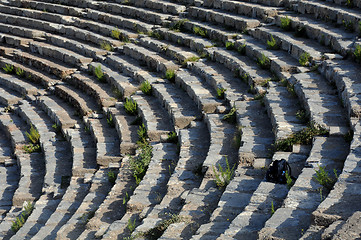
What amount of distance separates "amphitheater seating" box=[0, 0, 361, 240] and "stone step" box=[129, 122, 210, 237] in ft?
0.10

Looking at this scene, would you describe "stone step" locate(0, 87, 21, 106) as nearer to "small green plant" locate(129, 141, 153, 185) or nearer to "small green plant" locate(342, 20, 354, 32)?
"small green plant" locate(129, 141, 153, 185)

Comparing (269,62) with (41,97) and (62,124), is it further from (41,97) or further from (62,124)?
(41,97)

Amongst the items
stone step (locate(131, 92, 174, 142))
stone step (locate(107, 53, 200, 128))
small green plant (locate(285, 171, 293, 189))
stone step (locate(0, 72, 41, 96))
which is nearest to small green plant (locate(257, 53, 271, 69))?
stone step (locate(107, 53, 200, 128))

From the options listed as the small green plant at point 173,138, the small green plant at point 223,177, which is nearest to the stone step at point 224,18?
the small green plant at point 173,138

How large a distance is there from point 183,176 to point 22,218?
2.75 metres

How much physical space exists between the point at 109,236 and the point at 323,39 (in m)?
6.94

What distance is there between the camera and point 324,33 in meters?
13.0

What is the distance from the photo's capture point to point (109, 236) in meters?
7.96

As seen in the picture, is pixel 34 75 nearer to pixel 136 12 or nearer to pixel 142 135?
pixel 136 12

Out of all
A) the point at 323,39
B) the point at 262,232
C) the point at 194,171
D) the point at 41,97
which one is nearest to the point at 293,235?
the point at 262,232

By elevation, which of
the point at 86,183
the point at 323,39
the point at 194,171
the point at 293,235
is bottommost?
the point at 86,183

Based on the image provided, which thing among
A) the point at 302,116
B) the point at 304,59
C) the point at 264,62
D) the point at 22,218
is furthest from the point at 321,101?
the point at 22,218

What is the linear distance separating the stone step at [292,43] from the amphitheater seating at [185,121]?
3 cm

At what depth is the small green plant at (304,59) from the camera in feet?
39.8
